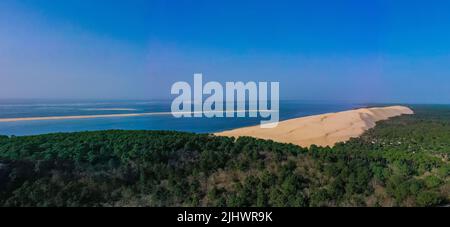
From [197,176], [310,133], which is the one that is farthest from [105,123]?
[197,176]

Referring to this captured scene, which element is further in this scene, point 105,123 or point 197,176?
point 105,123

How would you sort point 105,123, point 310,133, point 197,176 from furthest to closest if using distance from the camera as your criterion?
1. point 105,123
2. point 310,133
3. point 197,176

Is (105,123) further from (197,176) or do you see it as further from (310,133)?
(197,176)

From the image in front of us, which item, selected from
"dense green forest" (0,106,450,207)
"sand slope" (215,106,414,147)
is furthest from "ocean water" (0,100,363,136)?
"dense green forest" (0,106,450,207)

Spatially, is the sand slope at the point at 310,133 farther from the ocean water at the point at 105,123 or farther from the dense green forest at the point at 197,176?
the dense green forest at the point at 197,176

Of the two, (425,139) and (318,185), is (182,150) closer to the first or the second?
(318,185)

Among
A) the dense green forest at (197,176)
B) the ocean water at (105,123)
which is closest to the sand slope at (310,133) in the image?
the ocean water at (105,123)

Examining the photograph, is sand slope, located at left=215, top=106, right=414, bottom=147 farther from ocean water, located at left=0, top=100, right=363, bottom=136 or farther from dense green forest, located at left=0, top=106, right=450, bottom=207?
dense green forest, located at left=0, top=106, right=450, bottom=207

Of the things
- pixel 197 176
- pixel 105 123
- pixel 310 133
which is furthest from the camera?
pixel 105 123
